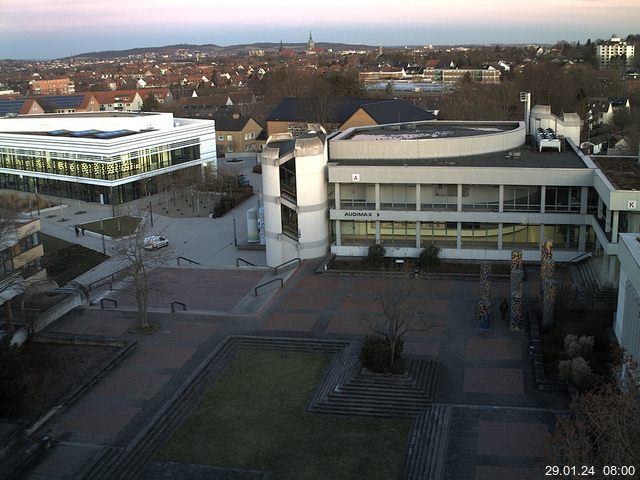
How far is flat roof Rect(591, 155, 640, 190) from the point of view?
1257 inches

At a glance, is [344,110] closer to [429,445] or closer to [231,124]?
[231,124]

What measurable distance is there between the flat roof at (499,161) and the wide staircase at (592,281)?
5.41 m

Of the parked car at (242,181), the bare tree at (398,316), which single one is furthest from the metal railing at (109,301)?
the parked car at (242,181)

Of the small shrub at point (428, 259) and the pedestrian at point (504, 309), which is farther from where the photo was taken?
the small shrub at point (428, 259)

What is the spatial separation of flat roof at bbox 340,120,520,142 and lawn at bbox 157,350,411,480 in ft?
66.5

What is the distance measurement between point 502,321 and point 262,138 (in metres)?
60.0

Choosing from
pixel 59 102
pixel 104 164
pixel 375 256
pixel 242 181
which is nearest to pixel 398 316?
pixel 375 256

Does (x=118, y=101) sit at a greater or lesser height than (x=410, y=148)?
greater

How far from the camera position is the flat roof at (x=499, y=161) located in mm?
37250

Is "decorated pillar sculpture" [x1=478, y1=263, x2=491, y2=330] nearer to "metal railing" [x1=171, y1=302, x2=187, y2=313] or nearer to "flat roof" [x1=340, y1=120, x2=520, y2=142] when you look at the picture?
"metal railing" [x1=171, y1=302, x2=187, y2=313]

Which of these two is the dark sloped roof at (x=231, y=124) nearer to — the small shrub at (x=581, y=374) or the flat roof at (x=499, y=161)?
the flat roof at (x=499, y=161)

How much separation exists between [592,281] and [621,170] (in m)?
7.13

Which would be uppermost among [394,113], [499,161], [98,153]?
[394,113]

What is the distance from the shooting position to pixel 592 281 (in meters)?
31.5
